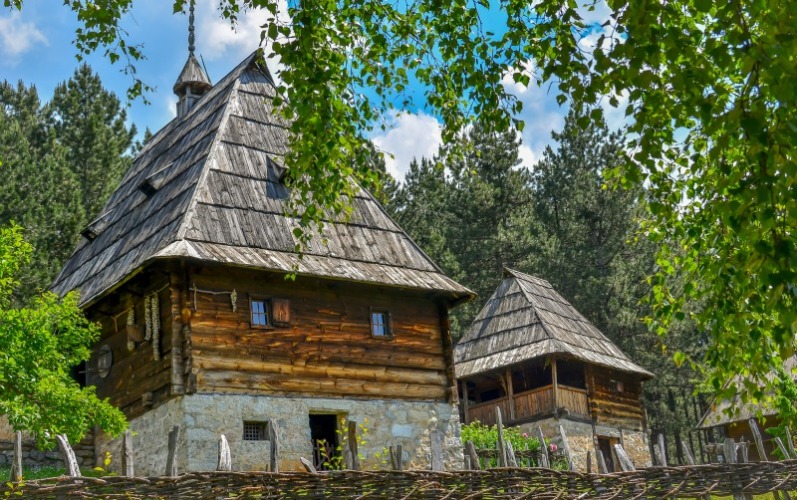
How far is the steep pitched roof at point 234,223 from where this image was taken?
17.4 meters

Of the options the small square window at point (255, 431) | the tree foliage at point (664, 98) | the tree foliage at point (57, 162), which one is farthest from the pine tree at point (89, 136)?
the tree foliage at point (664, 98)

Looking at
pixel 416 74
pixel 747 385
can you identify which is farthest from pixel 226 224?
pixel 747 385

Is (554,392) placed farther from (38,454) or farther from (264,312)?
(38,454)

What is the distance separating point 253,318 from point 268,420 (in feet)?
6.71

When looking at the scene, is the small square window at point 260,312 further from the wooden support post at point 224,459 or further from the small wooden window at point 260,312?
the wooden support post at point 224,459

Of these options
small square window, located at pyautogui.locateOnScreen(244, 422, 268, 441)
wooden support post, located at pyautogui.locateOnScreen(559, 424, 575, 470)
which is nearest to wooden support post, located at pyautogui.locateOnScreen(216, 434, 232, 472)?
wooden support post, located at pyautogui.locateOnScreen(559, 424, 575, 470)

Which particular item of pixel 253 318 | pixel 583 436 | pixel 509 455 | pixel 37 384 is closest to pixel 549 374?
pixel 583 436

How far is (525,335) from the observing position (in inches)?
1104

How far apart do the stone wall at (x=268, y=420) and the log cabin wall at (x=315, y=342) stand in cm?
22

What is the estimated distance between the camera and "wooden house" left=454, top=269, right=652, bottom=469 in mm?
27062

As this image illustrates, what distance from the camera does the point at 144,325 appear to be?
58.1 feet

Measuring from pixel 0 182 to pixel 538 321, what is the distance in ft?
53.1

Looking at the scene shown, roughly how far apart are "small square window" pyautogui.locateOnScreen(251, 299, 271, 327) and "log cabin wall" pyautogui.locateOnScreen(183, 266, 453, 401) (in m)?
0.12

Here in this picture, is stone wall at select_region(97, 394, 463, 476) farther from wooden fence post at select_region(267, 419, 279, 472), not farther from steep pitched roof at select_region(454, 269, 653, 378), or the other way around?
steep pitched roof at select_region(454, 269, 653, 378)
